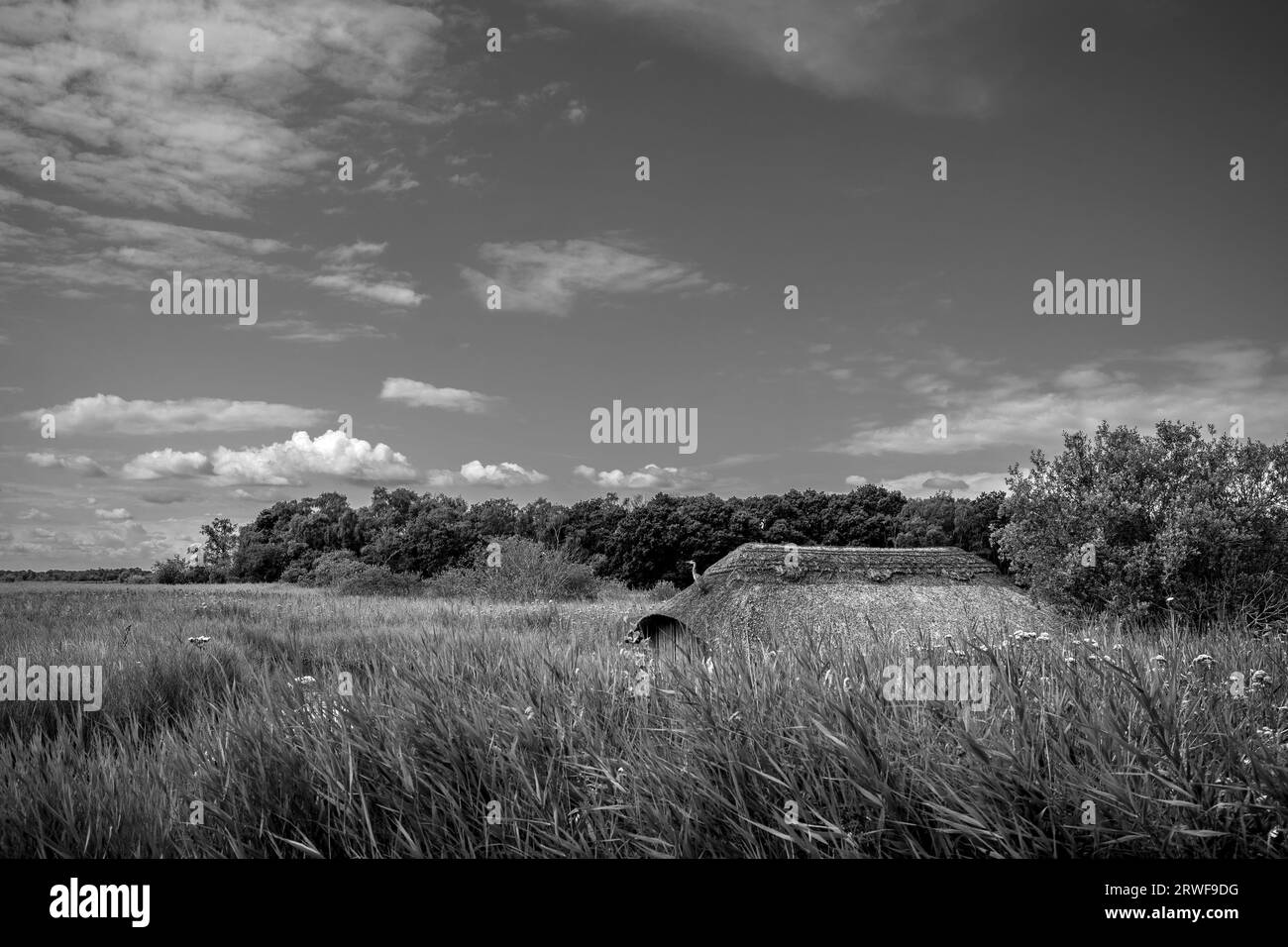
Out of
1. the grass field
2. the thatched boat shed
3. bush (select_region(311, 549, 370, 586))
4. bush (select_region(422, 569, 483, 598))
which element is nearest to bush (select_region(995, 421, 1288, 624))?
the thatched boat shed

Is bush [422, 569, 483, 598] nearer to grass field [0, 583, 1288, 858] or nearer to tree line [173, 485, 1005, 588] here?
tree line [173, 485, 1005, 588]

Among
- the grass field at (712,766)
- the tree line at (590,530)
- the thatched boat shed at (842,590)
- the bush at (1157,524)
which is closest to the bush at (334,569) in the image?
the tree line at (590,530)

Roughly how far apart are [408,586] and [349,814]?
26511mm

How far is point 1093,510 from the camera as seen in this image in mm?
12125

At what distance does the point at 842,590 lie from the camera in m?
13.4

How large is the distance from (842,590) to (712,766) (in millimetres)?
10015

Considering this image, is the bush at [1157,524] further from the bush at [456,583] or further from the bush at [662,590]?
the bush at [456,583]

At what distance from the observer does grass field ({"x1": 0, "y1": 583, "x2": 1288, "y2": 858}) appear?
10.8 feet

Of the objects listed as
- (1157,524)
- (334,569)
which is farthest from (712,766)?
(334,569)

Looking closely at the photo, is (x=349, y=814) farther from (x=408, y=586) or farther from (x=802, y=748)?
(x=408, y=586)

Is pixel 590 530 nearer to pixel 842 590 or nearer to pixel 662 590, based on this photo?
pixel 662 590

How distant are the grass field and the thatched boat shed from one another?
6841mm
